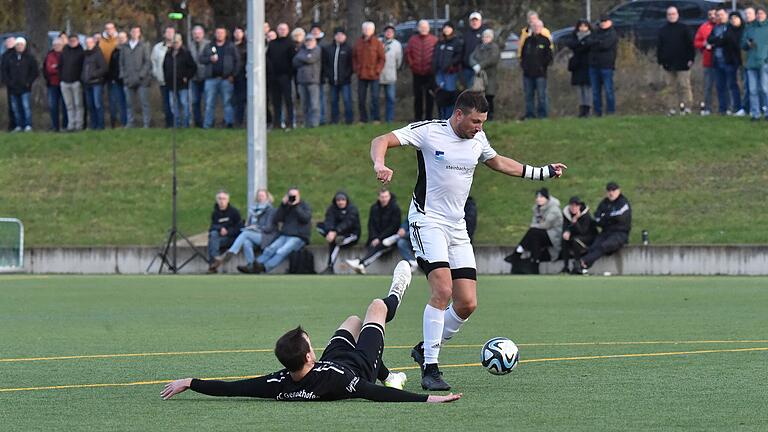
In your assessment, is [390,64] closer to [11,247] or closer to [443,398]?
[11,247]

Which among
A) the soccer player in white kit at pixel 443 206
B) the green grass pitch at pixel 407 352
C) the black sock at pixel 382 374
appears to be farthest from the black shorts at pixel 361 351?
the soccer player in white kit at pixel 443 206

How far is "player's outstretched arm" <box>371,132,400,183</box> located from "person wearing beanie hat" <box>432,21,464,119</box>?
64.8ft

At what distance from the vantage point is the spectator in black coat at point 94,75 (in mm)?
32906

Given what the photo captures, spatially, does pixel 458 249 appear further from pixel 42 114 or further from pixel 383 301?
pixel 42 114

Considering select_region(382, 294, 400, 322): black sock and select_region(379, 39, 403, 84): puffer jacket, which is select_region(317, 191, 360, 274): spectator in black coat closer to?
select_region(379, 39, 403, 84): puffer jacket

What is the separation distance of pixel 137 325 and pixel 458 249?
19.9 ft

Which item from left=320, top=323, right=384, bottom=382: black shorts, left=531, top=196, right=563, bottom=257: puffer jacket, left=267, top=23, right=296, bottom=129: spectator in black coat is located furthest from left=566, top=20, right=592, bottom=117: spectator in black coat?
left=320, top=323, right=384, bottom=382: black shorts

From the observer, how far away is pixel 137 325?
15.9 meters

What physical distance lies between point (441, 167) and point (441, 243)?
533 mm

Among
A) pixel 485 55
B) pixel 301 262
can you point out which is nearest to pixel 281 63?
pixel 485 55

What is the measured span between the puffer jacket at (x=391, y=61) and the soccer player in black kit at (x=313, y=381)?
2204 cm

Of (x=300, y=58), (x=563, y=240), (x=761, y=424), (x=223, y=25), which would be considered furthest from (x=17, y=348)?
(x=223, y=25)

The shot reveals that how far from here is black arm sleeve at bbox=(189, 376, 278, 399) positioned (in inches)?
363

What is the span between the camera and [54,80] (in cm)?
3378
